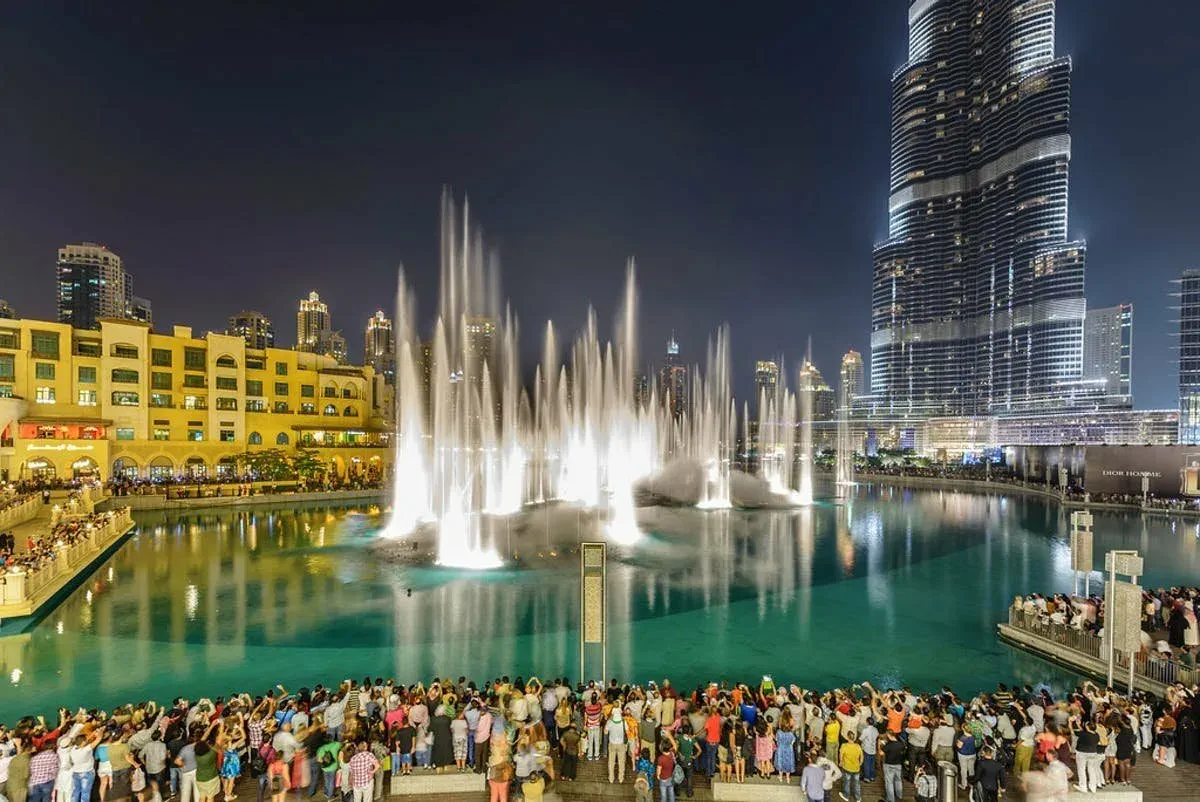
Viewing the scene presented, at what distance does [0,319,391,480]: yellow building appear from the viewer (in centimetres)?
4638

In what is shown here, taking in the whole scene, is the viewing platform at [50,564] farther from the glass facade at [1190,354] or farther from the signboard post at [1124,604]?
the glass facade at [1190,354]

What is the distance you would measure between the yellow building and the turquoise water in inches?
907

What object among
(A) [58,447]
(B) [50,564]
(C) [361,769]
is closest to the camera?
(C) [361,769]

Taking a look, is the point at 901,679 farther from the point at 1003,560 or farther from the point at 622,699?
the point at 1003,560

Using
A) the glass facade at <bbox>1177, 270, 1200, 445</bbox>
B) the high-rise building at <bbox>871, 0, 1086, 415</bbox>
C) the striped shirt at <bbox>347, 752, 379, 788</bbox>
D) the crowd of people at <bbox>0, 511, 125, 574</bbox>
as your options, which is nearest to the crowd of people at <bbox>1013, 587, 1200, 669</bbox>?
the striped shirt at <bbox>347, 752, 379, 788</bbox>

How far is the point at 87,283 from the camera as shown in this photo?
605 feet

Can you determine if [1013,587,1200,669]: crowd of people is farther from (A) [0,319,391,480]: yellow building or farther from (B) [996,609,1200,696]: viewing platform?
(A) [0,319,391,480]: yellow building

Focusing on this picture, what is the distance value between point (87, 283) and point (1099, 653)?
247414mm

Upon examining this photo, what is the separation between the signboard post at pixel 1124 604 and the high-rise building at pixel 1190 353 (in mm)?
126999

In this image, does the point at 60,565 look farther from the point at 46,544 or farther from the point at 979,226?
the point at 979,226

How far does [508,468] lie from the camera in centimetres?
5197

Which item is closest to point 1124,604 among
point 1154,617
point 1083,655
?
point 1083,655

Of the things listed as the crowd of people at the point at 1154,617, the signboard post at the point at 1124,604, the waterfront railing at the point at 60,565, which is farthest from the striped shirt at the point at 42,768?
the crowd of people at the point at 1154,617

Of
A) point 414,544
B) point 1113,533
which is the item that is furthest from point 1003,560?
point 414,544
